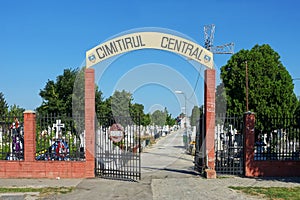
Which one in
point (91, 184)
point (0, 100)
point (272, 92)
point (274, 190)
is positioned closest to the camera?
point (274, 190)

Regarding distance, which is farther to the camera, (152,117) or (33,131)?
(152,117)

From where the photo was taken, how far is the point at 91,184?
12703 mm

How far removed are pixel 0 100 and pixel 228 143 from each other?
49135mm

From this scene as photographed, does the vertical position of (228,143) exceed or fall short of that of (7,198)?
it exceeds it

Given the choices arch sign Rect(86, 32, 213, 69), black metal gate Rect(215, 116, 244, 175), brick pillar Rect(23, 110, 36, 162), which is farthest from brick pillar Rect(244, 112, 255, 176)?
brick pillar Rect(23, 110, 36, 162)

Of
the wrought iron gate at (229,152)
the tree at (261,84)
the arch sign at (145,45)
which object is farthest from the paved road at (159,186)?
the tree at (261,84)

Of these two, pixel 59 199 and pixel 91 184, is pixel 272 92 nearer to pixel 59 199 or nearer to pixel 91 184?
pixel 91 184

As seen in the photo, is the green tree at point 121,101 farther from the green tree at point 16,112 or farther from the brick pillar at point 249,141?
the brick pillar at point 249,141

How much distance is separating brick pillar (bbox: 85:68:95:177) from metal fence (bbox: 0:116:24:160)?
8.58 feet

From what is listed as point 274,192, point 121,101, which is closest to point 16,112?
point 121,101

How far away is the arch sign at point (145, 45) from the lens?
44.8ft

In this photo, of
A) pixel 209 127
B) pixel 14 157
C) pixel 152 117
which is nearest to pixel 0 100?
pixel 152 117

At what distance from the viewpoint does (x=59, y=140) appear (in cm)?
1455

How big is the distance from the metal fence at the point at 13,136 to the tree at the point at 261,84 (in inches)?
884
